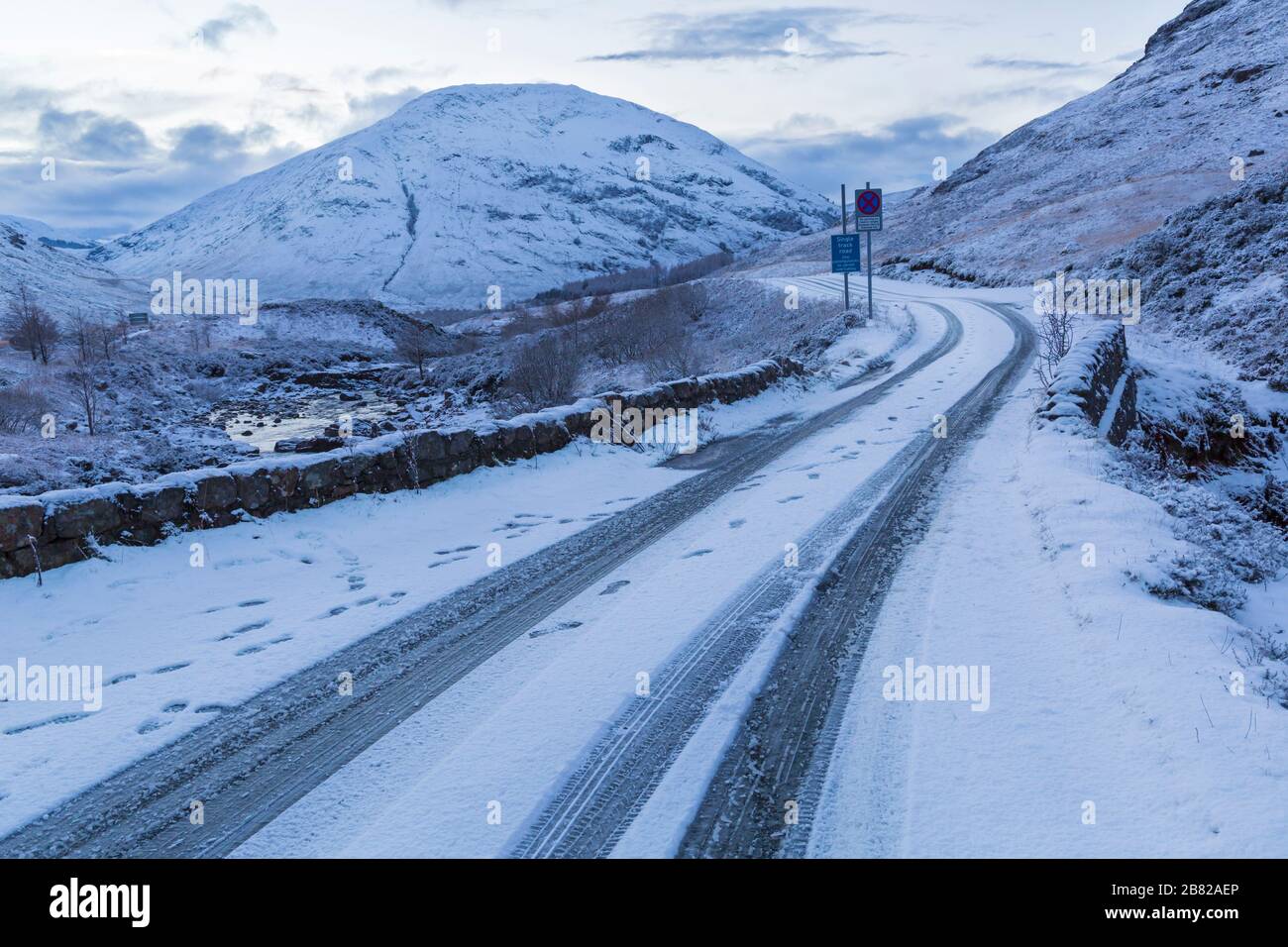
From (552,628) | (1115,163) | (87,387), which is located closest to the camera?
(552,628)

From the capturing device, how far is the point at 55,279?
10494 centimetres

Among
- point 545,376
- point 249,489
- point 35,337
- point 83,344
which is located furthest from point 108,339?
point 249,489

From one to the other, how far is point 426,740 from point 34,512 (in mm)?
5025

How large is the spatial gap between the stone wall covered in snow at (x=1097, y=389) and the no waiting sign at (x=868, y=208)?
15430 mm

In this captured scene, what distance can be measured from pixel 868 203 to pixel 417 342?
A: 32673 mm

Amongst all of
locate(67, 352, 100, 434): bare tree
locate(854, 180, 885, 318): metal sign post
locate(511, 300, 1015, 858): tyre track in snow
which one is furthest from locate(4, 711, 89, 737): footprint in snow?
locate(854, 180, 885, 318): metal sign post

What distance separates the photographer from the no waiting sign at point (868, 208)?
30.2 meters

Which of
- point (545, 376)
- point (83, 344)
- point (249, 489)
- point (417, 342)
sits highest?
point (417, 342)

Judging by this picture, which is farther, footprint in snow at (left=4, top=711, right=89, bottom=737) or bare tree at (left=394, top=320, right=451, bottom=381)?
→ bare tree at (left=394, top=320, right=451, bottom=381)

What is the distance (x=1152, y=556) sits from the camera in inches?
250

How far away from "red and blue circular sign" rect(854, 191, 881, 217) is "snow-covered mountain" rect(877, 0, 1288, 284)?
13.1 meters

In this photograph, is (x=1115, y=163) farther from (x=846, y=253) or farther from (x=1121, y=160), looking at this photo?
(x=846, y=253)

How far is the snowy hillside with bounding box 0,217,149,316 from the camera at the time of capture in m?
89.5

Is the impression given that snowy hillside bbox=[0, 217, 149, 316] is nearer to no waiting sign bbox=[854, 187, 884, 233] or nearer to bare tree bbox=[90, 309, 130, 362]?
bare tree bbox=[90, 309, 130, 362]
